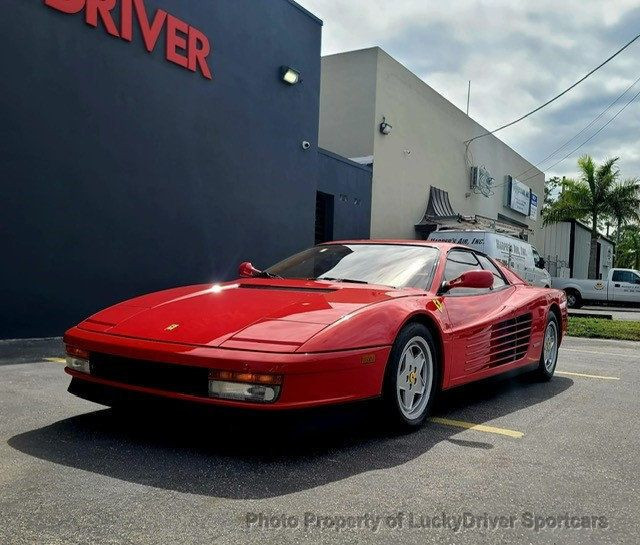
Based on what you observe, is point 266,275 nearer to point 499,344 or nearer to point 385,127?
point 499,344

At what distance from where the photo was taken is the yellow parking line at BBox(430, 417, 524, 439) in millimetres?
3566

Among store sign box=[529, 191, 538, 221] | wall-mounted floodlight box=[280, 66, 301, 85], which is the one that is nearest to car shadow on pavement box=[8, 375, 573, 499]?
wall-mounted floodlight box=[280, 66, 301, 85]

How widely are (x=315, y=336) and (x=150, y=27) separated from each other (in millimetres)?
7167

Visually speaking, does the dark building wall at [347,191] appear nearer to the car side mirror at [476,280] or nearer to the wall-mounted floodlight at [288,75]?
the wall-mounted floodlight at [288,75]

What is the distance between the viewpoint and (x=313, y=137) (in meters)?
12.4

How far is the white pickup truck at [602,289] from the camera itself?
2164cm

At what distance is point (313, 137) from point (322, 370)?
33.2 ft

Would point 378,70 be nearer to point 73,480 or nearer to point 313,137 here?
point 313,137

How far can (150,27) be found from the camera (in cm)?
851

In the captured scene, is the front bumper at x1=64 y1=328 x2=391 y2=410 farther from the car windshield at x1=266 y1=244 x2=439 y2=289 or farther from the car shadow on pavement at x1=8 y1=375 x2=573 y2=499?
the car windshield at x1=266 y1=244 x2=439 y2=289

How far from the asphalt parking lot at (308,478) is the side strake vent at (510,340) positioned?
524 mm

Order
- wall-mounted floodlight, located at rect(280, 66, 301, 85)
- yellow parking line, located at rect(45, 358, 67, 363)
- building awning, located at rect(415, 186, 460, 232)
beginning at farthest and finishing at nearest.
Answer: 1. building awning, located at rect(415, 186, 460, 232)
2. wall-mounted floodlight, located at rect(280, 66, 301, 85)
3. yellow parking line, located at rect(45, 358, 67, 363)

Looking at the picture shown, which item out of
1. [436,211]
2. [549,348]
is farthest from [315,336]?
[436,211]

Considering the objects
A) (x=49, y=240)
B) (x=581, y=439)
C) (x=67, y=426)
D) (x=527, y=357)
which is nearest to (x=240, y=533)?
(x=67, y=426)
